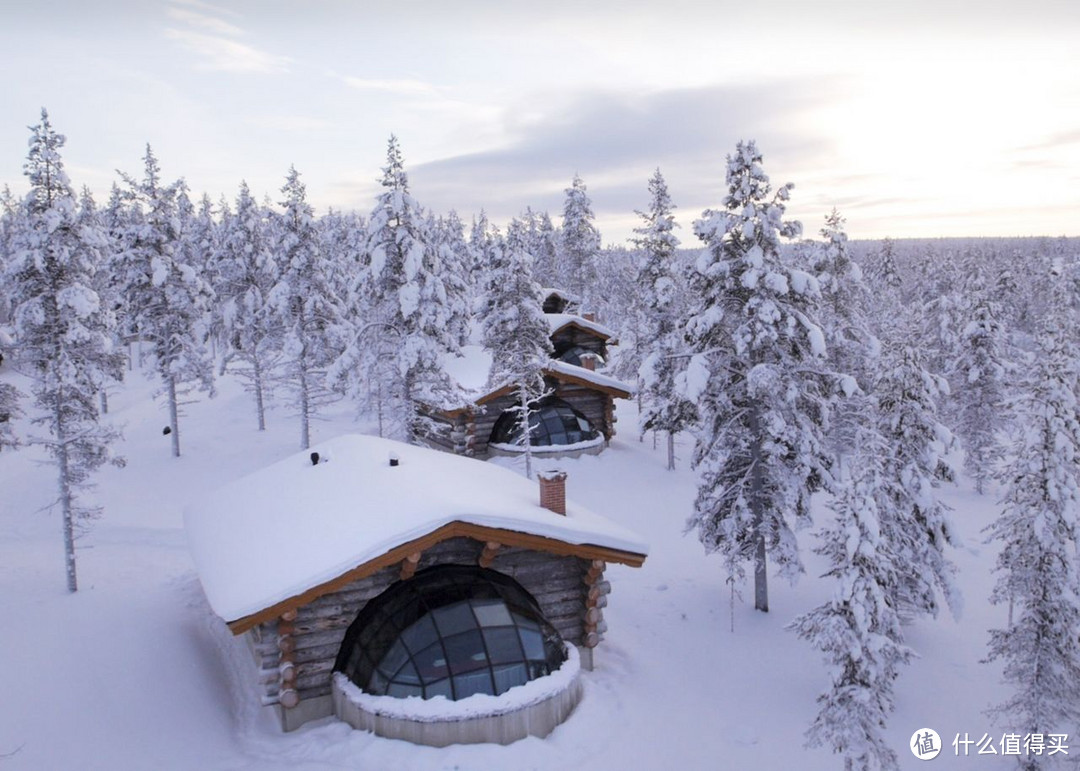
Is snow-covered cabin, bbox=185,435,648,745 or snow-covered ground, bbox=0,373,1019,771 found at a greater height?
snow-covered cabin, bbox=185,435,648,745

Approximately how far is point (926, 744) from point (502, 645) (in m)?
9.00

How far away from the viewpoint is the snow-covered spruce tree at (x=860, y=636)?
11.1 m

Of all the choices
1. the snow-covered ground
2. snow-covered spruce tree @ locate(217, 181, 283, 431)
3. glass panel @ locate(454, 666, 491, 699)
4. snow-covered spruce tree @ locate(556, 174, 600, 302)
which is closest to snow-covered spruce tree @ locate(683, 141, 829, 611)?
the snow-covered ground

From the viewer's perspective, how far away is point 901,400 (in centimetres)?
1922

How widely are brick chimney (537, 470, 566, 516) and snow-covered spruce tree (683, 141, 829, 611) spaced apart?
512 cm

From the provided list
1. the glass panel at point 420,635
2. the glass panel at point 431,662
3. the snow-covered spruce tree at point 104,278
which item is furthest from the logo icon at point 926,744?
the snow-covered spruce tree at point 104,278

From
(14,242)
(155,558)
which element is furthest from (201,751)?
(14,242)

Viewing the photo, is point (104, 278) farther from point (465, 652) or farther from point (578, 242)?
point (465, 652)

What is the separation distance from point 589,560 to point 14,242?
57.4 ft

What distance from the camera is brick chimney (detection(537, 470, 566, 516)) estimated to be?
48.4ft

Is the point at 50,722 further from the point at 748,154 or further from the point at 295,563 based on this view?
the point at 748,154

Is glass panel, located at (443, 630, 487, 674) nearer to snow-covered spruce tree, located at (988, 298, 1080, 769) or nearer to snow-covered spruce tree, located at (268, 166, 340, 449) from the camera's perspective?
snow-covered spruce tree, located at (988, 298, 1080, 769)

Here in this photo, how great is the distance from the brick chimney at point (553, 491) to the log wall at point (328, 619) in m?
1.00

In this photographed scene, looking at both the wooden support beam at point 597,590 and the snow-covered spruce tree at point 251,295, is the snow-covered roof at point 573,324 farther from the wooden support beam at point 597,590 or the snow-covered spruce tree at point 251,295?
the wooden support beam at point 597,590
